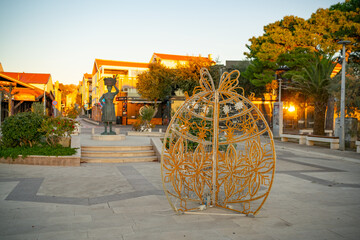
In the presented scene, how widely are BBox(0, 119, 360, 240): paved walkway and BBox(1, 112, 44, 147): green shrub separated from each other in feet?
5.96

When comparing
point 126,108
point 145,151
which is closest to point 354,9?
point 145,151

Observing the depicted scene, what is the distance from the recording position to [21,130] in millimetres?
10297

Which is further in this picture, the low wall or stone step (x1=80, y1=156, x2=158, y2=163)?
stone step (x1=80, y1=156, x2=158, y2=163)

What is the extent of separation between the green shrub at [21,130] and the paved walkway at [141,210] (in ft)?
5.96

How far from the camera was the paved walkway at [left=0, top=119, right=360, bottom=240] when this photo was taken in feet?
14.0

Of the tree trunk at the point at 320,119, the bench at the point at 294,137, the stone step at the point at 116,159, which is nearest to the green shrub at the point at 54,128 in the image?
the stone step at the point at 116,159

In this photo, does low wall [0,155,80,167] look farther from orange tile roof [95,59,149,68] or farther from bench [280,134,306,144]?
orange tile roof [95,59,149,68]

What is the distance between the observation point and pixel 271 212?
17.6 feet

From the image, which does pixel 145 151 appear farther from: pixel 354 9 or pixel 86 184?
pixel 354 9

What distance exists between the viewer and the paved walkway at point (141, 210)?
4.28 meters

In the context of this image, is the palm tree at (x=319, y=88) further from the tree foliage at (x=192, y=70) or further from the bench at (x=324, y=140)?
the tree foliage at (x=192, y=70)

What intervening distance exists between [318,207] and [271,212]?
3.58ft

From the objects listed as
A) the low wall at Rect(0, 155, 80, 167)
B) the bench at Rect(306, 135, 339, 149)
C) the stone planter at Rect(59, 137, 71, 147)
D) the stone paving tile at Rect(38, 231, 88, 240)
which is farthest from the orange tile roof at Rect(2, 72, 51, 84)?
the stone paving tile at Rect(38, 231, 88, 240)

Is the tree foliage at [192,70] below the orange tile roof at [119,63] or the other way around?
below
